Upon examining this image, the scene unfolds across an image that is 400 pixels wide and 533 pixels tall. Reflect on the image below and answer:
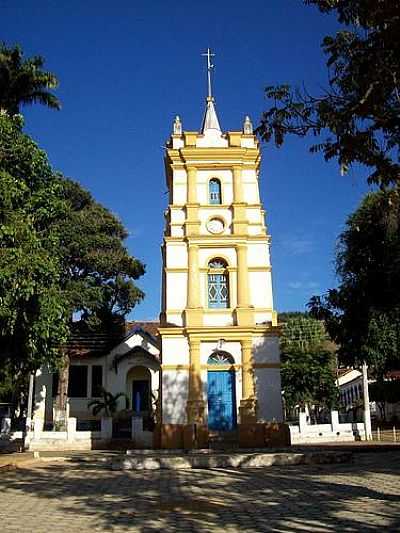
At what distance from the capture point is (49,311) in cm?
1592

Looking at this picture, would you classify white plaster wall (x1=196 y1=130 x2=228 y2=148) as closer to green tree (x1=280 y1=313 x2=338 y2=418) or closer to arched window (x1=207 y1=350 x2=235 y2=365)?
arched window (x1=207 y1=350 x2=235 y2=365)

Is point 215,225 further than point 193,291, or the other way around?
point 215,225

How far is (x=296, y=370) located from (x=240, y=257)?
18.8 meters

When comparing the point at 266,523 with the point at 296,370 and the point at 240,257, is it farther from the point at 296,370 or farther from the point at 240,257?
the point at 296,370

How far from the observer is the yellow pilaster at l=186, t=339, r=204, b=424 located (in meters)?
20.0

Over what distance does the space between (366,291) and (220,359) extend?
6258mm

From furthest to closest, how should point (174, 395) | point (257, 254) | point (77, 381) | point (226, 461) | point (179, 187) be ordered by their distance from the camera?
point (77, 381) < point (179, 187) < point (257, 254) < point (174, 395) < point (226, 461)

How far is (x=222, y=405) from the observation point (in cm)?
2061

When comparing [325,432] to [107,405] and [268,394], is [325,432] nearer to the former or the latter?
[268,394]

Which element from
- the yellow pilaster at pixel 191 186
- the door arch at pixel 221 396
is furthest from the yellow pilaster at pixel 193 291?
the yellow pilaster at pixel 191 186

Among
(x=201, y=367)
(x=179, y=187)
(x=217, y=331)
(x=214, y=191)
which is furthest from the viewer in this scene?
(x=214, y=191)

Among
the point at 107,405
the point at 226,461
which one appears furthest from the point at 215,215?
the point at 107,405

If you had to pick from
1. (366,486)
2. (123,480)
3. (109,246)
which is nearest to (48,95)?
(109,246)

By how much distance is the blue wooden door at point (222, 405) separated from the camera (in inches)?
808
